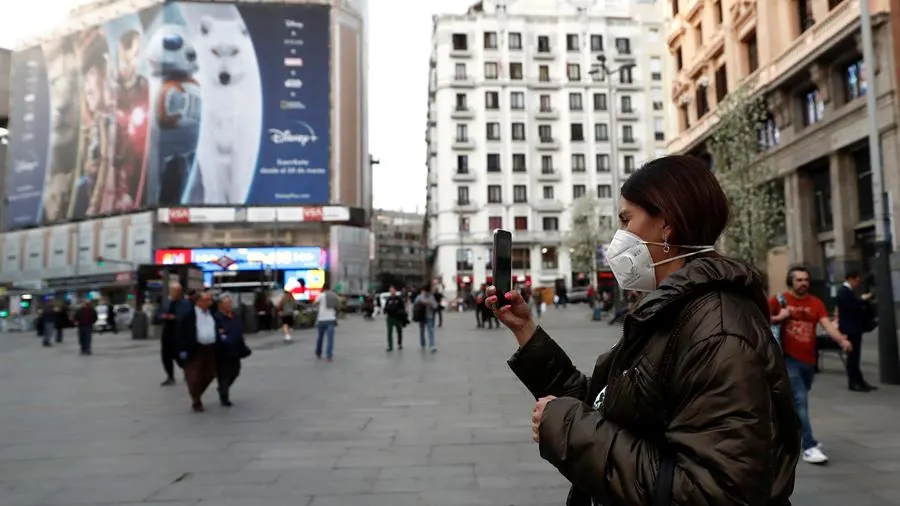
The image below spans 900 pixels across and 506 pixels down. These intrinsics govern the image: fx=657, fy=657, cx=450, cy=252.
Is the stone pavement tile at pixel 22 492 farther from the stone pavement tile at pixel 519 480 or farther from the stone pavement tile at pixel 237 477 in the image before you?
the stone pavement tile at pixel 519 480

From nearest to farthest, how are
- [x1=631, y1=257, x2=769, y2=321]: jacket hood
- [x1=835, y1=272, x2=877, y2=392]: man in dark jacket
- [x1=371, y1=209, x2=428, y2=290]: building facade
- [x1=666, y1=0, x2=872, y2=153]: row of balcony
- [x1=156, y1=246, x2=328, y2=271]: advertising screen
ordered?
[x1=631, y1=257, x2=769, y2=321]: jacket hood, [x1=835, y1=272, x2=877, y2=392]: man in dark jacket, [x1=666, y1=0, x2=872, y2=153]: row of balcony, [x1=156, y1=246, x2=328, y2=271]: advertising screen, [x1=371, y1=209, x2=428, y2=290]: building facade

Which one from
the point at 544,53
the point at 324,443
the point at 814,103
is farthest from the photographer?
the point at 544,53

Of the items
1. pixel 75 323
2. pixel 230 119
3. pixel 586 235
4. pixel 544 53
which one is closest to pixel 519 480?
pixel 75 323

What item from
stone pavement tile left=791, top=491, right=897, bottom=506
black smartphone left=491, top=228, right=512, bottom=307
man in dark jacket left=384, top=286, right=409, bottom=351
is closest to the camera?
black smartphone left=491, top=228, right=512, bottom=307

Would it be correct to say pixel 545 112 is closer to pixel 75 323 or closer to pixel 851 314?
pixel 75 323

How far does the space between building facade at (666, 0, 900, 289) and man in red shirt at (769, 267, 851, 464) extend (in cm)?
1669

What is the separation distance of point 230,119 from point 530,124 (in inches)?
1221

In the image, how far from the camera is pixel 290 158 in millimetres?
57031

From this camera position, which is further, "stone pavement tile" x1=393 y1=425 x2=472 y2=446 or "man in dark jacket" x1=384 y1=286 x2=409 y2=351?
"man in dark jacket" x1=384 y1=286 x2=409 y2=351

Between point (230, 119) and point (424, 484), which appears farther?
point (230, 119)

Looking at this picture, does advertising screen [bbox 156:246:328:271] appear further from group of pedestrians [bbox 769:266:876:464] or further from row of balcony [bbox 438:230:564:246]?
group of pedestrians [bbox 769:266:876:464]

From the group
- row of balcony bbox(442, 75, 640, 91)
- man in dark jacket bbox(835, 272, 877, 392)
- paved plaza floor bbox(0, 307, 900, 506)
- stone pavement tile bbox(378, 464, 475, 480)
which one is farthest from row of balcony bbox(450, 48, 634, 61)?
stone pavement tile bbox(378, 464, 475, 480)

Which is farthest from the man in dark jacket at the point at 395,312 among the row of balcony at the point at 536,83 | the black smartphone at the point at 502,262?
the row of balcony at the point at 536,83

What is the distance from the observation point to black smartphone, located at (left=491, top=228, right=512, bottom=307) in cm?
187
